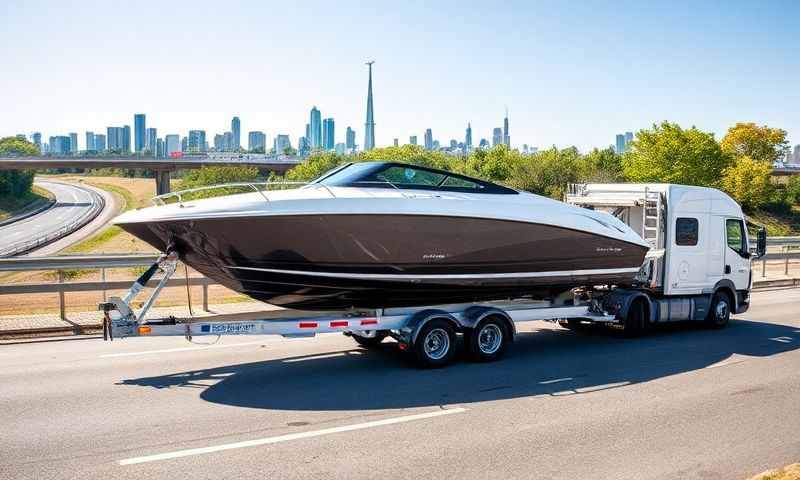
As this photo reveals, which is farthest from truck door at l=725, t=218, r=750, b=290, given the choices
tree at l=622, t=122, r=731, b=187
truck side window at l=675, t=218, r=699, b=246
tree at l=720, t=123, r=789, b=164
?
tree at l=720, t=123, r=789, b=164

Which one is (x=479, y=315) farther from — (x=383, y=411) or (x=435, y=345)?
(x=383, y=411)

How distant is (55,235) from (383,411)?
62.5m

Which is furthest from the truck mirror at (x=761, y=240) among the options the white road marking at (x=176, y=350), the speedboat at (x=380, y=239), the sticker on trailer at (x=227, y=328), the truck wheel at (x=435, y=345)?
the sticker on trailer at (x=227, y=328)

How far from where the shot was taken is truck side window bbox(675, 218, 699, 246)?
544 inches

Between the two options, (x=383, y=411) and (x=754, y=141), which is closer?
(x=383, y=411)

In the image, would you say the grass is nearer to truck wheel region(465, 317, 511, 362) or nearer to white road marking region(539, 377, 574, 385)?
white road marking region(539, 377, 574, 385)

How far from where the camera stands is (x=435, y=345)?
10.8 m

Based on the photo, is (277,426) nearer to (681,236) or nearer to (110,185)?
(681,236)

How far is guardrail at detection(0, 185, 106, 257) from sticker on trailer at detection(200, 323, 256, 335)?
3118 cm

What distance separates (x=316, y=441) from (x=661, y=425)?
385 centimetres

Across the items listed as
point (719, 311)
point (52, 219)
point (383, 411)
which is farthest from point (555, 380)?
point (52, 219)

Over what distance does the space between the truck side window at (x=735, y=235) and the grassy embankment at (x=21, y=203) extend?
8613 cm

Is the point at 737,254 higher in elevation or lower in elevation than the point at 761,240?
lower

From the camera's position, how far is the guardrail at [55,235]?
167 feet
